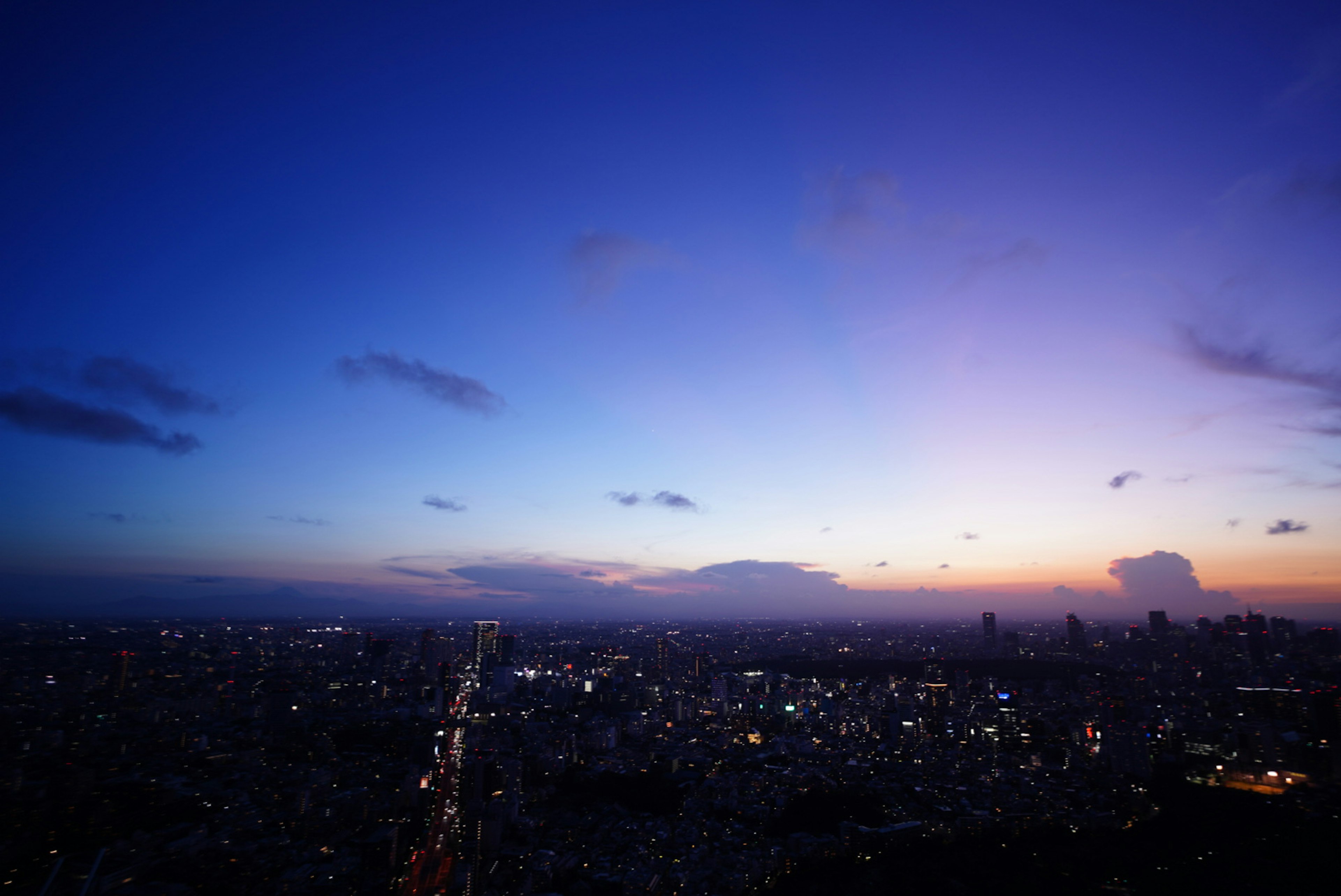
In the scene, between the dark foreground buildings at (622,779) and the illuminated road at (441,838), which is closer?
the dark foreground buildings at (622,779)

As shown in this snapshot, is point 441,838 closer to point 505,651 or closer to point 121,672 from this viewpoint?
point 121,672

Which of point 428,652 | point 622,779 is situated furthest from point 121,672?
point 622,779

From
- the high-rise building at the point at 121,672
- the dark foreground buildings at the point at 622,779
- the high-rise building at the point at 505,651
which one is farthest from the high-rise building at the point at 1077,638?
the high-rise building at the point at 121,672

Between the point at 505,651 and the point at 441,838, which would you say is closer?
the point at 441,838

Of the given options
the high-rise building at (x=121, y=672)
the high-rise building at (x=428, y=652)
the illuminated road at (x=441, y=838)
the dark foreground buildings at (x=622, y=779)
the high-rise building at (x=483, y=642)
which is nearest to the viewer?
the dark foreground buildings at (x=622, y=779)

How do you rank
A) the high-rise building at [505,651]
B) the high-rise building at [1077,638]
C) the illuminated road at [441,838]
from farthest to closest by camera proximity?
1. the high-rise building at [1077,638]
2. the high-rise building at [505,651]
3. the illuminated road at [441,838]

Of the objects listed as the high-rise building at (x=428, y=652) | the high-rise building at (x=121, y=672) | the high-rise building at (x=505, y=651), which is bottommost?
the high-rise building at (x=505, y=651)

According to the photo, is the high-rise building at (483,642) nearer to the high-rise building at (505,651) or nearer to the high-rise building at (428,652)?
the high-rise building at (505,651)

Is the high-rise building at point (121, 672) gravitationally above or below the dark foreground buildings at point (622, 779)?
above
